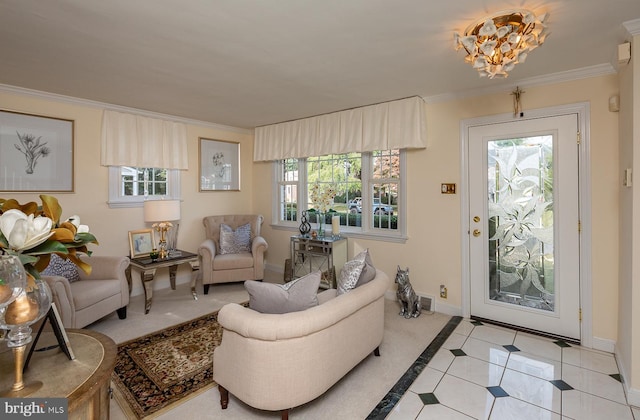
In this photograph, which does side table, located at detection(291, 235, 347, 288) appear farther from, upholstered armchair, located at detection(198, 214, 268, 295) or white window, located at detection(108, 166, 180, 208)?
white window, located at detection(108, 166, 180, 208)

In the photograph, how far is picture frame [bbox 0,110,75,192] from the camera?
321 cm

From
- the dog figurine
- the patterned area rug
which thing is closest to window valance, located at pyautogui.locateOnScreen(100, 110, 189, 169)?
the patterned area rug

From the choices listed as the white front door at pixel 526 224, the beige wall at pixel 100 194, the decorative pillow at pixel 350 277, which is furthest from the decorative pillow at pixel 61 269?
the white front door at pixel 526 224

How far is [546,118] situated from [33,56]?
4.44 metres

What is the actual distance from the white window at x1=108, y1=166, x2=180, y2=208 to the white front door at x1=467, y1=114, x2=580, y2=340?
3958mm

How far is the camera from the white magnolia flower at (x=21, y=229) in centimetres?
101

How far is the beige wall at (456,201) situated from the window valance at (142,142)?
2829 mm

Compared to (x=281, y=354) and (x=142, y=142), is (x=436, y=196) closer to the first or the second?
(x=281, y=354)

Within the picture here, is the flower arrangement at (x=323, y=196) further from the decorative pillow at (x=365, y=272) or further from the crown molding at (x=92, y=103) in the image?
the decorative pillow at (x=365, y=272)

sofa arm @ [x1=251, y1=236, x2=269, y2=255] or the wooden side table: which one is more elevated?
sofa arm @ [x1=251, y1=236, x2=269, y2=255]

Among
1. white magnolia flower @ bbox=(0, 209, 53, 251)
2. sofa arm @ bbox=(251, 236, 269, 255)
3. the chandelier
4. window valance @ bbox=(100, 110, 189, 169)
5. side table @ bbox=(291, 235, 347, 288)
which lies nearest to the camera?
white magnolia flower @ bbox=(0, 209, 53, 251)

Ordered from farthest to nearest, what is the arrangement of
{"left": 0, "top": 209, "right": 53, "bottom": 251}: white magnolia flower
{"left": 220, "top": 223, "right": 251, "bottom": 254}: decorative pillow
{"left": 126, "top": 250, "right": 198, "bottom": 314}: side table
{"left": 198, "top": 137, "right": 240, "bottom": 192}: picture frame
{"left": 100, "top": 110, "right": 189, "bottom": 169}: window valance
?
1. {"left": 198, "top": 137, "right": 240, "bottom": 192}: picture frame
2. {"left": 220, "top": 223, "right": 251, "bottom": 254}: decorative pillow
3. {"left": 100, "top": 110, "right": 189, "bottom": 169}: window valance
4. {"left": 126, "top": 250, "right": 198, "bottom": 314}: side table
5. {"left": 0, "top": 209, "right": 53, "bottom": 251}: white magnolia flower

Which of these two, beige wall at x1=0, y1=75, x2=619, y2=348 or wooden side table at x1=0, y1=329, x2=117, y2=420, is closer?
wooden side table at x1=0, y1=329, x2=117, y2=420

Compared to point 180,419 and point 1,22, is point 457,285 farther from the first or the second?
point 1,22
